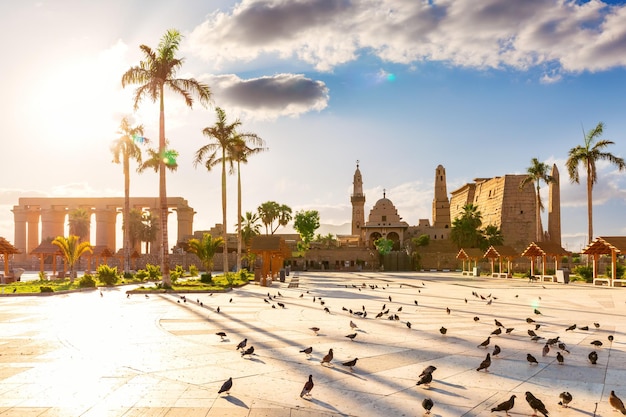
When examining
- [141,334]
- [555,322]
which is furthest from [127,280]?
[555,322]

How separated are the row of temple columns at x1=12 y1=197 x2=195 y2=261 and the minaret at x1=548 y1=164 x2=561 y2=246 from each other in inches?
2626

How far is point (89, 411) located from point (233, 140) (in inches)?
1413

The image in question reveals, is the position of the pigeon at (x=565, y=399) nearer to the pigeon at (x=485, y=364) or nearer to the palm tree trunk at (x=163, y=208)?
the pigeon at (x=485, y=364)

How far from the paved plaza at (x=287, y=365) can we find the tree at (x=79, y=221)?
81766mm

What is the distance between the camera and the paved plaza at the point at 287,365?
6965mm

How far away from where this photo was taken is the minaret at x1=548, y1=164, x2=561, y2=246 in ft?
299

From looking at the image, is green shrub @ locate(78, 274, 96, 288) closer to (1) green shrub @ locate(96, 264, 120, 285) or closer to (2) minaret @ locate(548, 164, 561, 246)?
(1) green shrub @ locate(96, 264, 120, 285)

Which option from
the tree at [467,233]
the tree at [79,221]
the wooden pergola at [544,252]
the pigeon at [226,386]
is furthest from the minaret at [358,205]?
the pigeon at [226,386]

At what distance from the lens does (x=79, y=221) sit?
304 ft

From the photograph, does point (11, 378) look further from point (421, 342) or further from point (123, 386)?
point (421, 342)

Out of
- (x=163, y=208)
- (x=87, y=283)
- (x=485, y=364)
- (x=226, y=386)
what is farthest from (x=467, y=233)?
(x=226, y=386)

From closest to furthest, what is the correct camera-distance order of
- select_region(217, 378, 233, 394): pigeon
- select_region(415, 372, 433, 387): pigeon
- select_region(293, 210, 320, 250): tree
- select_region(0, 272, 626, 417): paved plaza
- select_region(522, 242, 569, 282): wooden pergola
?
select_region(0, 272, 626, 417): paved plaza
select_region(217, 378, 233, 394): pigeon
select_region(415, 372, 433, 387): pigeon
select_region(522, 242, 569, 282): wooden pergola
select_region(293, 210, 320, 250): tree

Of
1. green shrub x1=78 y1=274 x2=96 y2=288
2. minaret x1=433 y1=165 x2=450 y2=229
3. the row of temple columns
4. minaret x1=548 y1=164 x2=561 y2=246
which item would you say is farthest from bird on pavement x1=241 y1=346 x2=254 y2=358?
minaret x1=433 y1=165 x2=450 y2=229

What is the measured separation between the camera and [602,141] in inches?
1826
